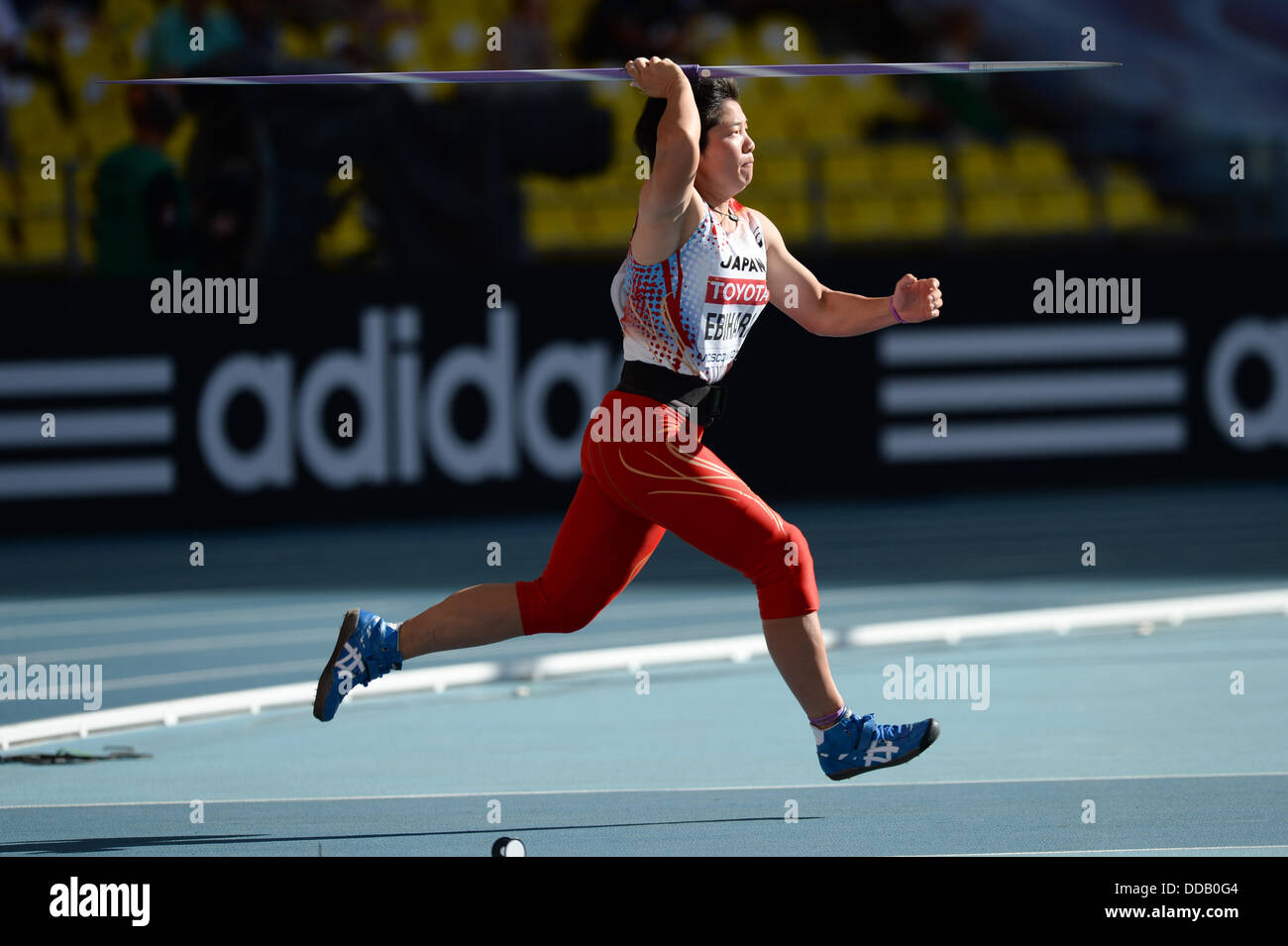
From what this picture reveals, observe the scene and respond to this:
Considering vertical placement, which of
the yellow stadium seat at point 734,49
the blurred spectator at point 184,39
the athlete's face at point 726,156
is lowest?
the athlete's face at point 726,156

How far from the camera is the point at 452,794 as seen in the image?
7020 mm

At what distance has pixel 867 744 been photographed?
243 inches

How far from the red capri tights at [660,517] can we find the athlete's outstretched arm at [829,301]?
0.74 metres

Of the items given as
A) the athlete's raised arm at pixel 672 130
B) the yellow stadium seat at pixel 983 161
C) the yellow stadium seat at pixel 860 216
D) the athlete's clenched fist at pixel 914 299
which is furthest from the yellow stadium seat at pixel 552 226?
the athlete's raised arm at pixel 672 130

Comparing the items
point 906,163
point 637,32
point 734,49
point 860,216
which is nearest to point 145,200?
point 637,32

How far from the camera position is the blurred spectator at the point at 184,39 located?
49.0 feet

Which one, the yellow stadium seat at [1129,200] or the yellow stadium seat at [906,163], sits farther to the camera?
the yellow stadium seat at [1129,200]

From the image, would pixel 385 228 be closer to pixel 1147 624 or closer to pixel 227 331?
pixel 227 331

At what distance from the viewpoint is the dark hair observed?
241 inches

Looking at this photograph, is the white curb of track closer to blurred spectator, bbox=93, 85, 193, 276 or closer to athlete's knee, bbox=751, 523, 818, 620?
athlete's knee, bbox=751, 523, 818, 620

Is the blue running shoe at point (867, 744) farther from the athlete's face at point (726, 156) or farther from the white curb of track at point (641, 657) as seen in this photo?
the white curb of track at point (641, 657)

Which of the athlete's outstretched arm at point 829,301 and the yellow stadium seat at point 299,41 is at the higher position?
the yellow stadium seat at point 299,41

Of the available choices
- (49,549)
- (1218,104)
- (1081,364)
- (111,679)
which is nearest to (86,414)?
(49,549)

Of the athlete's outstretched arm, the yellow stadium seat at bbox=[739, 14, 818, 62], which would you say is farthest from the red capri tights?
the yellow stadium seat at bbox=[739, 14, 818, 62]
